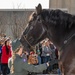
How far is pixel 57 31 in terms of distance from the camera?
5641 millimetres

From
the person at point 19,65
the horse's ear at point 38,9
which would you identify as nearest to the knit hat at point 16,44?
the person at point 19,65

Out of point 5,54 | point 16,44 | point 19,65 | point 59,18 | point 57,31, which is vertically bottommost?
point 19,65

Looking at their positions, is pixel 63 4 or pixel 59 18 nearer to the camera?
pixel 59 18

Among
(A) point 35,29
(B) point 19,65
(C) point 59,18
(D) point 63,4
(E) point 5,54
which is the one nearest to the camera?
(C) point 59,18

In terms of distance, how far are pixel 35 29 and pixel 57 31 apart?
406mm

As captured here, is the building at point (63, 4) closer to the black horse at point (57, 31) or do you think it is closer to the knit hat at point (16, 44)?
the knit hat at point (16, 44)

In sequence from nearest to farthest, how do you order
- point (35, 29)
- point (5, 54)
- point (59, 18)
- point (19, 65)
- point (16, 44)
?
point (59, 18), point (35, 29), point (16, 44), point (19, 65), point (5, 54)

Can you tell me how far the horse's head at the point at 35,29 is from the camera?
575 cm

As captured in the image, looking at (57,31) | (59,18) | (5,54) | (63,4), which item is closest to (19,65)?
(57,31)

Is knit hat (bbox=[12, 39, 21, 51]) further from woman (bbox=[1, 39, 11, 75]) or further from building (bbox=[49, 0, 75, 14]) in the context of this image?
building (bbox=[49, 0, 75, 14])

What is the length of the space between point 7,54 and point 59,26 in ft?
27.4

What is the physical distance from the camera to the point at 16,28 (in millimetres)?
39625

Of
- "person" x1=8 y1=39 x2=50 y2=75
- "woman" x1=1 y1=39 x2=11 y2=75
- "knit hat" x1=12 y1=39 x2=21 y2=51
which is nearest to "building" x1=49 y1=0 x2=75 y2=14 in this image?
"woman" x1=1 y1=39 x2=11 y2=75

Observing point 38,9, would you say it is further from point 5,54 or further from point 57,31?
point 5,54
